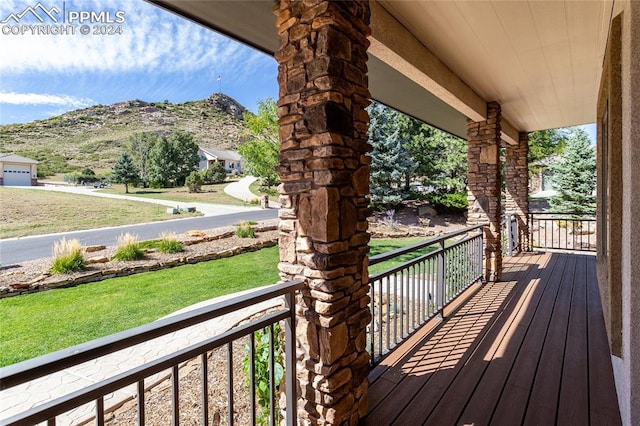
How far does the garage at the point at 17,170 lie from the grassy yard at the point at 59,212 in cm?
48

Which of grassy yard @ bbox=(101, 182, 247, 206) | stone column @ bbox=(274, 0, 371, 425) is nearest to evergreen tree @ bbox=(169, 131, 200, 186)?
grassy yard @ bbox=(101, 182, 247, 206)

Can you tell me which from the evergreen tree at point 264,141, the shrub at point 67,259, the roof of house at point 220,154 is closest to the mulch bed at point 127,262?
the shrub at point 67,259

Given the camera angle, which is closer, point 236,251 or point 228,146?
point 236,251

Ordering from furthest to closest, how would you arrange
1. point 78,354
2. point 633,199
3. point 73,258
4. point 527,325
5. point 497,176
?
point 73,258 → point 497,176 → point 527,325 → point 633,199 → point 78,354

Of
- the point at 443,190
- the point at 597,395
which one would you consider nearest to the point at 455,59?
the point at 597,395

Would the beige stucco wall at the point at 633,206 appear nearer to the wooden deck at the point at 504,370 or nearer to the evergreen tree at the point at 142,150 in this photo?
the wooden deck at the point at 504,370

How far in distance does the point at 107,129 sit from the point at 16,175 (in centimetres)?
1652

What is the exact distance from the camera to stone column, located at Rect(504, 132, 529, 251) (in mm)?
7578

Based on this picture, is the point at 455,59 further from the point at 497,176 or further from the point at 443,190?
the point at 443,190

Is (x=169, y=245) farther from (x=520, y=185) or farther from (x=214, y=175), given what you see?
(x=214, y=175)

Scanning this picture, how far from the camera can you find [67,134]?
74.7 feet

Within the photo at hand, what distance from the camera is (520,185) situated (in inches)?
300

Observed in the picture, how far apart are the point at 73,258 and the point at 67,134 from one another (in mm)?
Result: 20313

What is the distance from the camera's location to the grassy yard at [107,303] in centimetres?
495
